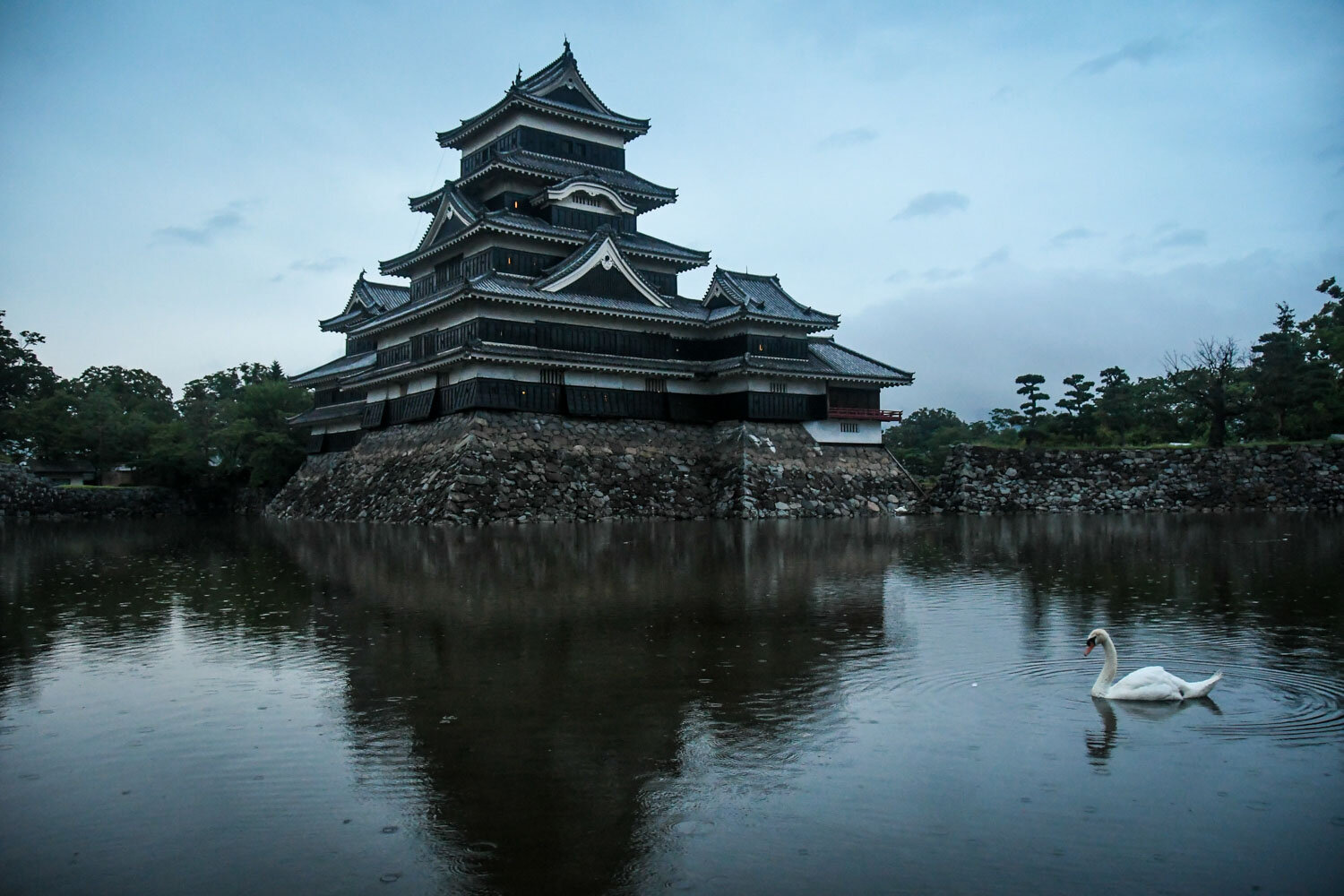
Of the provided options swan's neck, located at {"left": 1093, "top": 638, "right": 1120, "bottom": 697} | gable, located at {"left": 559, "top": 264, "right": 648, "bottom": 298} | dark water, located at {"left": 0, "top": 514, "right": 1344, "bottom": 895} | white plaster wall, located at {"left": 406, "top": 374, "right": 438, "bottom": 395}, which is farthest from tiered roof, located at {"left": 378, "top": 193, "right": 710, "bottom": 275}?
swan's neck, located at {"left": 1093, "top": 638, "right": 1120, "bottom": 697}

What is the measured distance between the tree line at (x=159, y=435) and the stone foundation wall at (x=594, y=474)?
11.2 meters

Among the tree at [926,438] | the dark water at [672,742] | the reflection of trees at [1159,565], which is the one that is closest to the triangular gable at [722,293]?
the reflection of trees at [1159,565]

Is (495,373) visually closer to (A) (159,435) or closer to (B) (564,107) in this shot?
(B) (564,107)

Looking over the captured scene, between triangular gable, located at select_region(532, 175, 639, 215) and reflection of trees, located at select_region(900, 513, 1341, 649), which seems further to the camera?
triangular gable, located at select_region(532, 175, 639, 215)

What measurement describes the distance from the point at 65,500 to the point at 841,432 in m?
41.0

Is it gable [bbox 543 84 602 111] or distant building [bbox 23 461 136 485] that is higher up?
gable [bbox 543 84 602 111]

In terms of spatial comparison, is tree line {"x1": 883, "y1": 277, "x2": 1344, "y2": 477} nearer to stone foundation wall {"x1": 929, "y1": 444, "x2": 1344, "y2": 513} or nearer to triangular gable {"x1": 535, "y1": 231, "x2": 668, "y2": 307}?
stone foundation wall {"x1": 929, "y1": 444, "x2": 1344, "y2": 513}

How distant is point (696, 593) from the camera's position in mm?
13664

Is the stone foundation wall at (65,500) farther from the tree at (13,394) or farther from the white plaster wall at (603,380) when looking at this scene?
the white plaster wall at (603,380)

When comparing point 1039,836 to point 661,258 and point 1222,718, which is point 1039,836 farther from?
point 661,258

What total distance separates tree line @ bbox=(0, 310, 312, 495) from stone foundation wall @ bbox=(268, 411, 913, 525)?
11.2 m

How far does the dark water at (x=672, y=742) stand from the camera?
4.63 meters

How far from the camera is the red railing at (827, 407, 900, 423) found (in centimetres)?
4194

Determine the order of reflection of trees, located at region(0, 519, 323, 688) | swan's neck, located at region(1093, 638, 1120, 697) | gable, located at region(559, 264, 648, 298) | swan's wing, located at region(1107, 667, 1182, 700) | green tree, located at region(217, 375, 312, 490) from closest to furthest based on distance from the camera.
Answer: swan's wing, located at region(1107, 667, 1182, 700) < swan's neck, located at region(1093, 638, 1120, 697) < reflection of trees, located at region(0, 519, 323, 688) < gable, located at region(559, 264, 648, 298) < green tree, located at region(217, 375, 312, 490)
